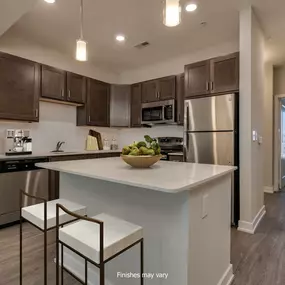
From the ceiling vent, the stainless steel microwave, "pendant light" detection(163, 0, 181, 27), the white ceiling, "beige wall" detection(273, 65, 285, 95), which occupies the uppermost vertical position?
the ceiling vent

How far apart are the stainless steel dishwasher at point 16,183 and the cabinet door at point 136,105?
217cm

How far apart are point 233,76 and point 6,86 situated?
3236mm

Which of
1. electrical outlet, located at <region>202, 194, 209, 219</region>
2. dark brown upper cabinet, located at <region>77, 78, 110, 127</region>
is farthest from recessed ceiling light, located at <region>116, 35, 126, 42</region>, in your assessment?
electrical outlet, located at <region>202, 194, 209, 219</region>

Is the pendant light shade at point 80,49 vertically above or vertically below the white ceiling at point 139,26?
below

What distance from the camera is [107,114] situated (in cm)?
482

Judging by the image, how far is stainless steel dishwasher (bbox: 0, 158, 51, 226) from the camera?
289 centimetres

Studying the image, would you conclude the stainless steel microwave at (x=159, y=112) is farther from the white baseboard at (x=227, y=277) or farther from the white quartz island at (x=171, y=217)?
the white baseboard at (x=227, y=277)

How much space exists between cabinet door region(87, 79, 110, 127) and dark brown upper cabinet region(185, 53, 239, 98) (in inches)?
76.2

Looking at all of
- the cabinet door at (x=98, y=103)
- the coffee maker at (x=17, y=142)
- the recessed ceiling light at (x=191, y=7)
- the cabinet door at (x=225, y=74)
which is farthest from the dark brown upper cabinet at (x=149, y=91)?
the coffee maker at (x=17, y=142)

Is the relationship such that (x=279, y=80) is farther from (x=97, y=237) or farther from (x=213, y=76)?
(x=97, y=237)

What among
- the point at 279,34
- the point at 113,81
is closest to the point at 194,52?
the point at 279,34

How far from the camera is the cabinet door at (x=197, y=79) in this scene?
131 inches

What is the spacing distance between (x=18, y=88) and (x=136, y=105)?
231 cm

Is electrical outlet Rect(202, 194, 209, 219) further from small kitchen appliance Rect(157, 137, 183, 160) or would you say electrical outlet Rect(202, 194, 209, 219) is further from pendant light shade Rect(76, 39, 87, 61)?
small kitchen appliance Rect(157, 137, 183, 160)
